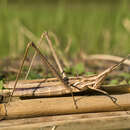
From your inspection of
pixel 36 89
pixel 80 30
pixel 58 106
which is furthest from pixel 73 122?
pixel 80 30

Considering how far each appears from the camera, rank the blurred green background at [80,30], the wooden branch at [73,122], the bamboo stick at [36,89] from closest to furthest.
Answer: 1. the wooden branch at [73,122]
2. the bamboo stick at [36,89]
3. the blurred green background at [80,30]

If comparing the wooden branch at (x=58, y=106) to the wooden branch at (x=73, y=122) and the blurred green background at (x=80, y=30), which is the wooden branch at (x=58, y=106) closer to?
the wooden branch at (x=73, y=122)

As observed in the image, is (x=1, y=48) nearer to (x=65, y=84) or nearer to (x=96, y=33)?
(x=96, y=33)

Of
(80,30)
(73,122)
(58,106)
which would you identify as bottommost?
(73,122)

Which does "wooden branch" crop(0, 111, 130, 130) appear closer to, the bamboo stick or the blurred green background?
the bamboo stick

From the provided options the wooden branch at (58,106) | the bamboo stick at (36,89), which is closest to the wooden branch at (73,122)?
the wooden branch at (58,106)

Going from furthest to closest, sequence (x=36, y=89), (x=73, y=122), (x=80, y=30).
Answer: (x=80, y=30)
(x=36, y=89)
(x=73, y=122)

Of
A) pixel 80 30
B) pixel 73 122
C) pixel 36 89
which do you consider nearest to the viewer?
pixel 73 122

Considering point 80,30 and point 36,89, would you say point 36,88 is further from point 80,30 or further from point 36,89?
point 80,30

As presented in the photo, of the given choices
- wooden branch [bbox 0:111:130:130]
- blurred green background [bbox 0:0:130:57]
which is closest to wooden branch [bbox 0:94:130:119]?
wooden branch [bbox 0:111:130:130]
